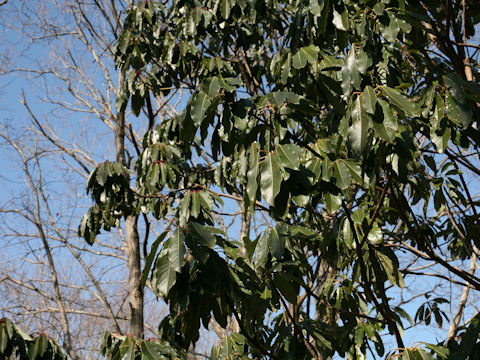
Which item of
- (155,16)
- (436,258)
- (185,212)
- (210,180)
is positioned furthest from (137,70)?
(436,258)

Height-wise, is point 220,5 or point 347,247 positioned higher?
point 220,5

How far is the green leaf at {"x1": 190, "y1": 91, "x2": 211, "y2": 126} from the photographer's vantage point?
1888 millimetres

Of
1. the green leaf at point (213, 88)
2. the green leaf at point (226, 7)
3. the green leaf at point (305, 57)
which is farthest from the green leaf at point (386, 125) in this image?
the green leaf at point (226, 7)

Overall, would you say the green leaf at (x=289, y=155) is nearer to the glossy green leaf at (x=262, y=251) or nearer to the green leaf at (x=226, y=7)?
the glossy green leaf at (x=262, y=251)

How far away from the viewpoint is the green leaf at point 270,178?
1.65 m

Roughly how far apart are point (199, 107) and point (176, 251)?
0.55m

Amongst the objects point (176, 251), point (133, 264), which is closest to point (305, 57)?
point (176, 251)

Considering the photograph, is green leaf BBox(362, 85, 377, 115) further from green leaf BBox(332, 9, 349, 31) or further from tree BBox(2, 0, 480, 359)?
green leaf BBox(332, 9, 349, 31)

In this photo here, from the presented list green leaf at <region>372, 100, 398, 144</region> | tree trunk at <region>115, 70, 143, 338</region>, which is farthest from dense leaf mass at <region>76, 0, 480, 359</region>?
tree trunk at <region>115, 70, 143, 338</region>

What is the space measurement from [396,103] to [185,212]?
1.08 metres

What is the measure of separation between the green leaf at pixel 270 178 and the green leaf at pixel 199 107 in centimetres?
30

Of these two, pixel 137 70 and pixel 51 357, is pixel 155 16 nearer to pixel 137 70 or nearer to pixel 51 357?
pixel 137 70

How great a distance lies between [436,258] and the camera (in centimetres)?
246

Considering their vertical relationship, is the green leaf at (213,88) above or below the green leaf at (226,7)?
below
